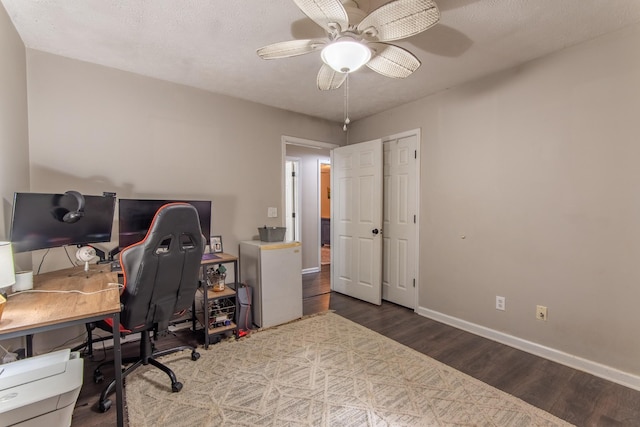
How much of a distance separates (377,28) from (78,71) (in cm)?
248

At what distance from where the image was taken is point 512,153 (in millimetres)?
2586

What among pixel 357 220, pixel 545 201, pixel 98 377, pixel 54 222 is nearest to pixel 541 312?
pixel 545 201

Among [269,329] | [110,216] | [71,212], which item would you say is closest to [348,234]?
[269,329]

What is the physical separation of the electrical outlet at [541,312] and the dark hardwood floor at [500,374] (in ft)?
1.06

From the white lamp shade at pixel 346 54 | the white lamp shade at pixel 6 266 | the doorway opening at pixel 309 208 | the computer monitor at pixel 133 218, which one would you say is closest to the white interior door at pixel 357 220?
the doorway opening at pixel 309 208

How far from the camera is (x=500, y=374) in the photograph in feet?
7.08

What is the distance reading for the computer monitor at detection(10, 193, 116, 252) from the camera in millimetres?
1774

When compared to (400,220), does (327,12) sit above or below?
above

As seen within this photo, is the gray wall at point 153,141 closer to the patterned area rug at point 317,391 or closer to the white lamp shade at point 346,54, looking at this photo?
the patterned area rug at point 317,391

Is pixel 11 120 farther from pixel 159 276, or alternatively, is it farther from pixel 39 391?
pixel 39 391

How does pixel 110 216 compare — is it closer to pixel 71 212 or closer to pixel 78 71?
pixel 71 212

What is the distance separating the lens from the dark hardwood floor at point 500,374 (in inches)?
69.1

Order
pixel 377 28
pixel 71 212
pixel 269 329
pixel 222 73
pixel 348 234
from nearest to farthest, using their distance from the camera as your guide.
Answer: pixel 377 28, pixel 71 212, pixel 222 73, pixel 269 329, pixel 348 234

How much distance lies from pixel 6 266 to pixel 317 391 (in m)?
1.80
